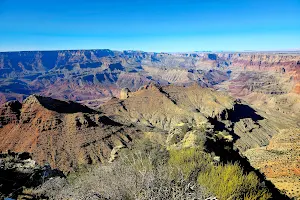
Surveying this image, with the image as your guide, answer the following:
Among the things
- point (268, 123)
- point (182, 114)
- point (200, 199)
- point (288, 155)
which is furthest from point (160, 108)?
point (200, 199)

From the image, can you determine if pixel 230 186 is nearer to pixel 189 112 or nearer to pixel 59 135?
pixel 59 135

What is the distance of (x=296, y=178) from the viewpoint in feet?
110

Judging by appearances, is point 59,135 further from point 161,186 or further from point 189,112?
point 189,112

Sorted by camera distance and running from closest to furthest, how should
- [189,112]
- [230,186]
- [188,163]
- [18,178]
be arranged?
1. [230,186]
2. [188,163]
3. [18,178]
4. [189,112]

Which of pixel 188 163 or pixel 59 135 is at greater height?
pixel 188 163

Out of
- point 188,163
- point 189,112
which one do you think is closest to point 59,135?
point 188,163

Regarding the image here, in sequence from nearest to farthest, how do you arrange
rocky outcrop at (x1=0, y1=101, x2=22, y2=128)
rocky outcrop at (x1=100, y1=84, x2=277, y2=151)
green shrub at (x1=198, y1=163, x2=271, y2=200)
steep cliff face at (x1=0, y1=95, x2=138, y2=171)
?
1. green shrub at (x1=198, y1=163, x2=271, y2=200)
2. steep cliff face at (x1=0, y1=95, x2=138, y2=171)
3. rocky outcrop at (x1=0, y1=101, x2=22, y2=128)
4. rocky outcrop at (x1=100, y1=84, x2=277, y2=151)

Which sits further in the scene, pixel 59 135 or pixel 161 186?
pixel 59 135

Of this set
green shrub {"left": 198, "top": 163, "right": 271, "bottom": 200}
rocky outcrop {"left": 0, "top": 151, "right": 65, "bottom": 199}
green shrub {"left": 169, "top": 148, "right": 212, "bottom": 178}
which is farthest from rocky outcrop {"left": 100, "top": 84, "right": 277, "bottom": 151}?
green shrub {"left": 198, "top": 163, "right": 271, "bottom": 200}

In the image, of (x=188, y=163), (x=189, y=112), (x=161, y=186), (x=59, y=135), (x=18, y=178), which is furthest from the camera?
(x=189, y=112)

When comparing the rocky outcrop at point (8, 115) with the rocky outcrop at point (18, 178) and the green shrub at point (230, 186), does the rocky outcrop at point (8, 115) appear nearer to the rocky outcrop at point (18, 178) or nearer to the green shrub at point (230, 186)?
the rocky outcrop at point (18, 178)

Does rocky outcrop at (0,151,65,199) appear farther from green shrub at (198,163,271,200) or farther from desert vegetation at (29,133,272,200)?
green shrub at (198,163,271,200)

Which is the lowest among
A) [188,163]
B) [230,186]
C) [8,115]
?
[8,115]

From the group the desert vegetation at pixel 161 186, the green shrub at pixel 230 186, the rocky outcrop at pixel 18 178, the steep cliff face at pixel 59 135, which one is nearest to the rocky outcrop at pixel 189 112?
the steep cliff face at pixel 59 135
